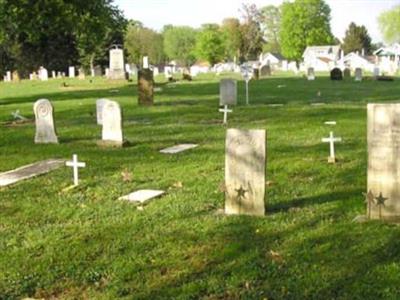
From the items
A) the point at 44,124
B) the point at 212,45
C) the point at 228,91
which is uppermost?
the point at 212,45

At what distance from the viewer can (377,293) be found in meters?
4.67

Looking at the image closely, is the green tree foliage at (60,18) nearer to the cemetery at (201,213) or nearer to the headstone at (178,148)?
the cemetery at (201,213)

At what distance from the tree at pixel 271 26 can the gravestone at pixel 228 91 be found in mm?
104956

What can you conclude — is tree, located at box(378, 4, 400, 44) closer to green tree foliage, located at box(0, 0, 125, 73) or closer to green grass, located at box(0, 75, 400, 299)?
green tree foliage, located at box(0, 0, 125, 73)

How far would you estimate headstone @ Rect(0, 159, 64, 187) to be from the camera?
929 cm

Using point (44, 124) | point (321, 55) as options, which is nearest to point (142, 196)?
point (44, 124)

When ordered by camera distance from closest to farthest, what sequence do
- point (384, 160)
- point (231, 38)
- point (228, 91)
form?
point (384, 160)
point (228, 91)
point (231, 38)

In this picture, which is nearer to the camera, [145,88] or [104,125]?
[104,125]

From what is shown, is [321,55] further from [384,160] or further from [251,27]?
[384,160]

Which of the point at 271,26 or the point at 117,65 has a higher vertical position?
Answer: the point at 271,26

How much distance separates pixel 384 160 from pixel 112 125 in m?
6.98

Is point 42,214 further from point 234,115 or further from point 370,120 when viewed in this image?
point 234,115

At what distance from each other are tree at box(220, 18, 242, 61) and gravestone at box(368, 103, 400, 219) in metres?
96.2

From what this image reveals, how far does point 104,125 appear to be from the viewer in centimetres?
1250
